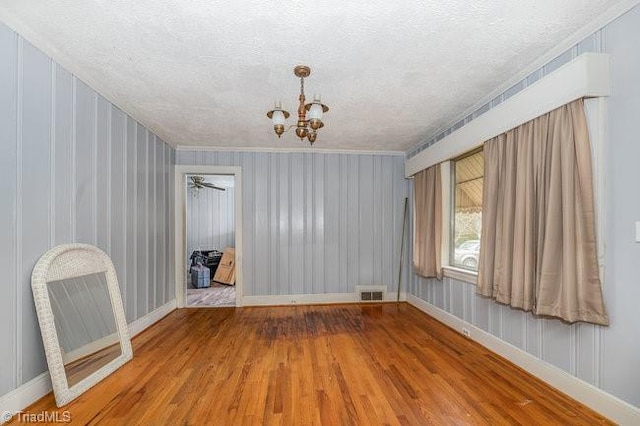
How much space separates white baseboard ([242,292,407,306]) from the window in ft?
4.57

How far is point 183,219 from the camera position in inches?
177

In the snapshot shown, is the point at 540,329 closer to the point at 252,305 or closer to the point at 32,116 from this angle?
the point at 252,305

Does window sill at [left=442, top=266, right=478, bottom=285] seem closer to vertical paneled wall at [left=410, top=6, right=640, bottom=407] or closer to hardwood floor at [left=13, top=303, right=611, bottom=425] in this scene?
hardwood floor at [left=13, top=303, right=611, bottom=425]

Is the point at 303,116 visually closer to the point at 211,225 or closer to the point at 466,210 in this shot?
the point at 466,210

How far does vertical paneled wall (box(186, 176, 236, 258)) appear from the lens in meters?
7.75

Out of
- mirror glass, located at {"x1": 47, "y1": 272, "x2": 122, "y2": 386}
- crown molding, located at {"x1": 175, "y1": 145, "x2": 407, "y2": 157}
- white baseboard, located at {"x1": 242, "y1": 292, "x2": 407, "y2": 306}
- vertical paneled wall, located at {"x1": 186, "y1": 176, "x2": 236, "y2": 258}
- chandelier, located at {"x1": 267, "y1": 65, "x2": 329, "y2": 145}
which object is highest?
crown molding, located at {"x1": 175, "y1": 145, "x2": 407, "y2": 157}

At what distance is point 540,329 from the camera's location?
230 cm

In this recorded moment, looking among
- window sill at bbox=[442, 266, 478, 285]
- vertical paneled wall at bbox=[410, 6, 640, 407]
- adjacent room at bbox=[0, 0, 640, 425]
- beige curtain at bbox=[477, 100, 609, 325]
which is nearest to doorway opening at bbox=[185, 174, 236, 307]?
adjacent room at bbox=[0, 0, 640, 425]

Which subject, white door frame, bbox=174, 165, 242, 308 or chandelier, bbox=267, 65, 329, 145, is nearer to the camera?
chandelier, bbox=267, 65, 329, 145

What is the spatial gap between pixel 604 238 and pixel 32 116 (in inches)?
151

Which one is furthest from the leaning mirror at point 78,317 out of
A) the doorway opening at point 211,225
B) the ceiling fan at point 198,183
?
the ceiling fan at point 198,183

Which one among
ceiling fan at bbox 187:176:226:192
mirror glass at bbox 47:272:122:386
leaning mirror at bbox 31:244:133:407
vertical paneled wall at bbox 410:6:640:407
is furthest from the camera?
ceiling fan at bbox 187:176:226:192

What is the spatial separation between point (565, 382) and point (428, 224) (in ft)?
7.12

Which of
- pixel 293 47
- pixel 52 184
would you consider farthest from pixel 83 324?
pixel 293 47
